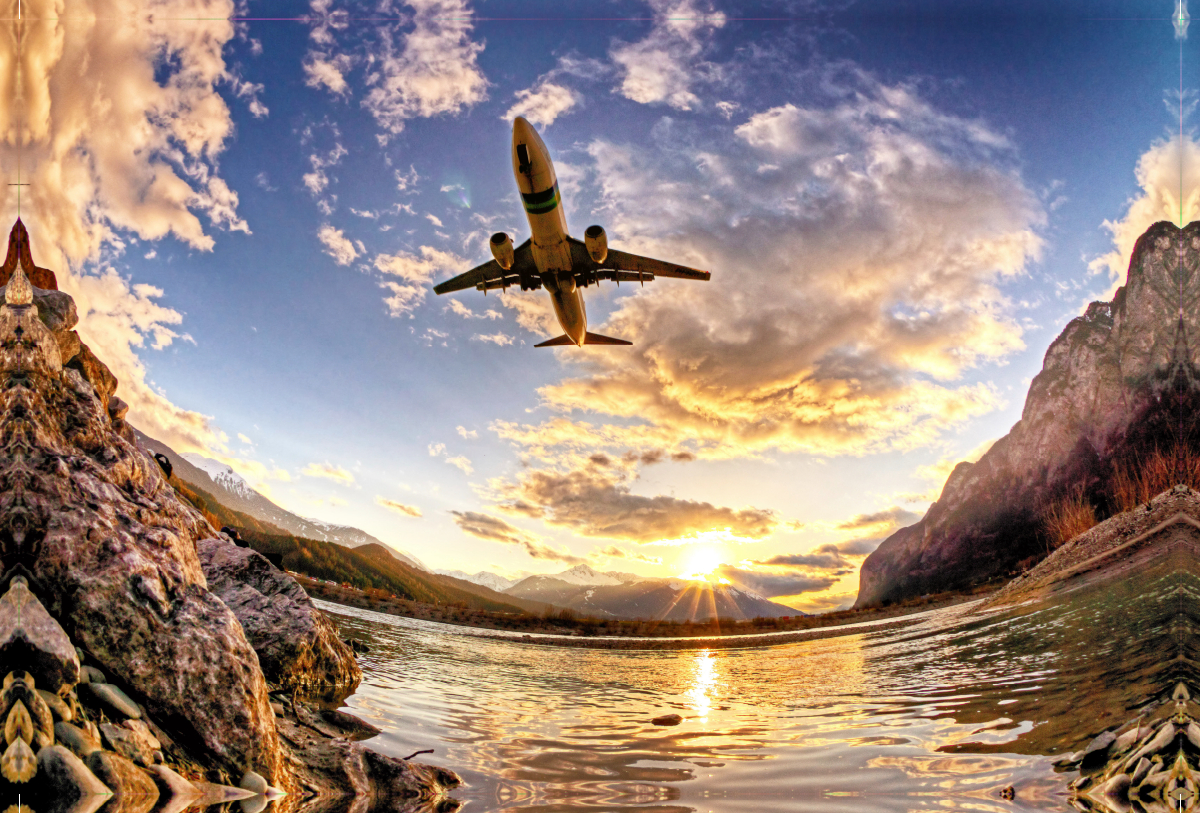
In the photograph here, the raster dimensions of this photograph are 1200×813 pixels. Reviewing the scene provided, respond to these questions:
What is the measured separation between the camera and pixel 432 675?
12.0 meters

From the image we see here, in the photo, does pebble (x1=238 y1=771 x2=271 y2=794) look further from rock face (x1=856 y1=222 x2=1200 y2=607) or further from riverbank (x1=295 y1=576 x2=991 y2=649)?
rock face (x1=856 y1=222 x2=1200 y2=607)

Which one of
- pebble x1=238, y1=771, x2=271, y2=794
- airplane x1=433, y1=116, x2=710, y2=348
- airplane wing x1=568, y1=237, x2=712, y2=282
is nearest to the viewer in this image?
pebble x1=238, y1=771, x2=271, y2=794

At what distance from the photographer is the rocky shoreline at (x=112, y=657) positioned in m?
3.99

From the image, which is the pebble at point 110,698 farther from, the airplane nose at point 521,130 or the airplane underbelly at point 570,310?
the airplane underbelly at point 570,310

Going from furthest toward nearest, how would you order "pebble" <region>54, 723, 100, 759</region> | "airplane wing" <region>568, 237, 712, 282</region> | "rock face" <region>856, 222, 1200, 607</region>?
"rock face" <region>856, 222, 1200, 607</region>, "airplane wing" <region>568, 237, 712, 282</region>, "pebble" <region>54, 723, 100, 759</region>

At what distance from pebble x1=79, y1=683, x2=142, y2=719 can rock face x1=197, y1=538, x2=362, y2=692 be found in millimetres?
4130

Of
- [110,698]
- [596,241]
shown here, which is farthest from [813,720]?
[596,241]

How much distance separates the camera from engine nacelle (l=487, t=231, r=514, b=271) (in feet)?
71.6

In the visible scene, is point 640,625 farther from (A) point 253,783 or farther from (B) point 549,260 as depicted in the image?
(A) point 253,783

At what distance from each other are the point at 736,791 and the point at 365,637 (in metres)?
14.5

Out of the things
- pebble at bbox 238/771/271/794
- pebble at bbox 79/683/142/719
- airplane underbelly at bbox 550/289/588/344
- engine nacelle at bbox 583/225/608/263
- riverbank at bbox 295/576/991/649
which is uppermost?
engine nacelle at bbox 583/225/608/263

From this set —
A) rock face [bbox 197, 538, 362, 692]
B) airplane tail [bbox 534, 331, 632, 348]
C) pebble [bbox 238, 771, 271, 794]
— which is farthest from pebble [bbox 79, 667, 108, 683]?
airplane tail [bbox 534, 331, 632, 348]

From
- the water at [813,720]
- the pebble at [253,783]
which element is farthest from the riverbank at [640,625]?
the pebble at [253,783]

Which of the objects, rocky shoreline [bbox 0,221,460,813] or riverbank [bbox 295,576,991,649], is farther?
riverbank [bbox 295,576,991,649]
